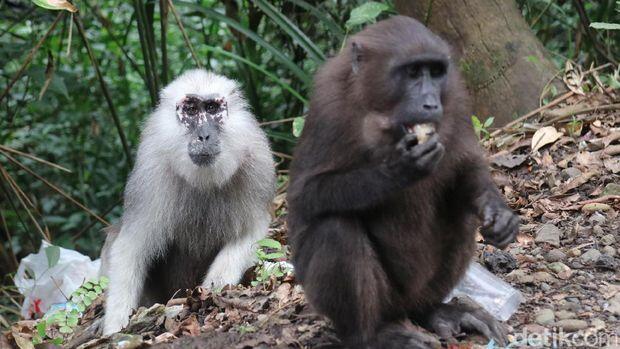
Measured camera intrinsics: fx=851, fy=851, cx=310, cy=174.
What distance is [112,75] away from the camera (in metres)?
11.9

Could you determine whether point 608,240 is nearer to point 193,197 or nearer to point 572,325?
point 572,325

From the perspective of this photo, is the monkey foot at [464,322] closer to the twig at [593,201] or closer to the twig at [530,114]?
the twig at [593,201]

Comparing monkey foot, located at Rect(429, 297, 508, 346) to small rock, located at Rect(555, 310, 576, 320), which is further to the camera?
small rock, located at Rect(555, 310, 576, 320)

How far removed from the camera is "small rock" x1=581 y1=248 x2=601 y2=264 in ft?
17.6

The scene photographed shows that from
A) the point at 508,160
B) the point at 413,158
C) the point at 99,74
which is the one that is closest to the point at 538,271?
the point at 508,160

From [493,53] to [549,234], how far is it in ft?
7.72

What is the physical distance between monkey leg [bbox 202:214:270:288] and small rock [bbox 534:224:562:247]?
79.1 inches

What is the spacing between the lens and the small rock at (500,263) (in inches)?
215

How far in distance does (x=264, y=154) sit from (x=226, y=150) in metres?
0.47

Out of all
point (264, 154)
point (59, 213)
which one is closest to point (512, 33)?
point (264, 154)

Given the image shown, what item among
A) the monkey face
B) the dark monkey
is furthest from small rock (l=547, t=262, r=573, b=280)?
the monkey face

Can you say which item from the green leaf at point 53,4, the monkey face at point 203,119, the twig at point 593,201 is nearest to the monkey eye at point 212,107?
the monkey face at point 203,119

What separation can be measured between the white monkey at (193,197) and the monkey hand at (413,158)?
7.62 feet

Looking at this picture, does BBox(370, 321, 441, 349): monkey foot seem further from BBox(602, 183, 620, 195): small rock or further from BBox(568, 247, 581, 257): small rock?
BBox(602, 183, 620, 195): small rock
